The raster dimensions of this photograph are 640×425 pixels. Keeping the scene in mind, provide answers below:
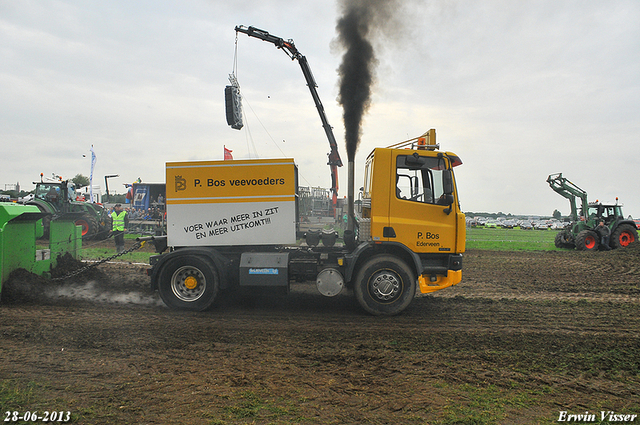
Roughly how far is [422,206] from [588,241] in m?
17.2

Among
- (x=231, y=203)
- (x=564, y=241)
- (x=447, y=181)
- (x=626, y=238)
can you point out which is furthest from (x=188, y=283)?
(x=626, y=238)

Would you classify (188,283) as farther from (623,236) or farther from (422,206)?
(623,236)

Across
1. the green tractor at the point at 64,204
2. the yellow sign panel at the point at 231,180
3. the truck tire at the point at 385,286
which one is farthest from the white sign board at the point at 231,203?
the green tractor at the point at 64,204

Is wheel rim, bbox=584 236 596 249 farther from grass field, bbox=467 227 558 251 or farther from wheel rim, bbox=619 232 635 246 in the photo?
wheel rim, bbox=619 232 635 246

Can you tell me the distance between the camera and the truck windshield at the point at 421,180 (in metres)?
6.81

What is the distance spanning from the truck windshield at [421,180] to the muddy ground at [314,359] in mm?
2054

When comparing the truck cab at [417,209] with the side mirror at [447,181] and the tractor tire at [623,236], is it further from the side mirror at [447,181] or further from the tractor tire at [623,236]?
the tractor tire at [623,236]

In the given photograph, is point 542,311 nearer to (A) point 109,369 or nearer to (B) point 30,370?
(A) point 109,369

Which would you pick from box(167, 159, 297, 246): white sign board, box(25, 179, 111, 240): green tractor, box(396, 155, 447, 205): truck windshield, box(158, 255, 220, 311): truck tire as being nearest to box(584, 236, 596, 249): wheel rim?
box(396, 155, 447, 205): truck windshield

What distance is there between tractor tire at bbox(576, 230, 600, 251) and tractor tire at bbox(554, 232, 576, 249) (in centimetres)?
135

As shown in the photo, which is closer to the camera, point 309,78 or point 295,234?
point 295,234

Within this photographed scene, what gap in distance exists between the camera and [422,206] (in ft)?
22.4

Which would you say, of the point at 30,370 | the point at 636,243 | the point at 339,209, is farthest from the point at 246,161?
the point at 636,243

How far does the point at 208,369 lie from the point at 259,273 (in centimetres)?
255
